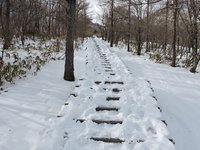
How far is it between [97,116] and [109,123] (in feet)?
1.15

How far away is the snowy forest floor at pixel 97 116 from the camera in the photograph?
13.0 ft

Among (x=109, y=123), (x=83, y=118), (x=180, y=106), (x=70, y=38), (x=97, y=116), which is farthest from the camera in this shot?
(x=70, y=38)

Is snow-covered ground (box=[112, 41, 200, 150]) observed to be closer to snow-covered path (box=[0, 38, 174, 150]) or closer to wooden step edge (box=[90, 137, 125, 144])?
snow-covered path (box=[0, 38, 174, 150])

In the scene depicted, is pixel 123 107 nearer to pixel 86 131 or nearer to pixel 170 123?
pixel 170 123

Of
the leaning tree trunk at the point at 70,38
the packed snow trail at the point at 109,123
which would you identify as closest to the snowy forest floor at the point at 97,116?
the packed snow trail at the point at 109,123

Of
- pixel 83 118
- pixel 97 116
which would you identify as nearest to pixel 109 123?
pixel 97 116

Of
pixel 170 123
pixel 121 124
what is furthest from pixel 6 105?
pixel 170 123

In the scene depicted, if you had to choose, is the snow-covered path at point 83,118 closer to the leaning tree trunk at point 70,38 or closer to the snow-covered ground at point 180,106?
the snow-covered ground at point 180,106

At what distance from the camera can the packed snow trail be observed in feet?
12.7

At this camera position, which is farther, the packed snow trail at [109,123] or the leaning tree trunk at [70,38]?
the leaning tree trunk at [70,38]

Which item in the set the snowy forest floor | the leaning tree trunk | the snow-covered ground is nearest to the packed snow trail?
the snowy forest floor

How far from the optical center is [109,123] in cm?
468

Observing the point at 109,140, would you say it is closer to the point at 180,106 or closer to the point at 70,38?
the point at 180,106

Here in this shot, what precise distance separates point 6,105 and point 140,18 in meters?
16.5
